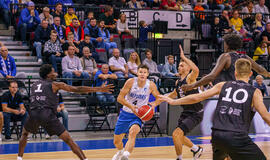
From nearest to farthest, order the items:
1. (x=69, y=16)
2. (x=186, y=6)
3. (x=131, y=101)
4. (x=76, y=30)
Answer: (x=131, y=101)
(x=76, y=30)
(x=69, y=16)
(x=186, y=6)

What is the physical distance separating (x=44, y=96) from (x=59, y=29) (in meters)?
7.30

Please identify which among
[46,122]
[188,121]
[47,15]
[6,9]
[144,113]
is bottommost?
[188,121]

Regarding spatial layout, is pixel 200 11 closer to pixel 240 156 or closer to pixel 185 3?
pixel 185 3

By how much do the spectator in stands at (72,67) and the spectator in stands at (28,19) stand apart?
202cm

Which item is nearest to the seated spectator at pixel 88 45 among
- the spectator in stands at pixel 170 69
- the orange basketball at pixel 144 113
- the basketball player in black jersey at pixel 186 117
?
the spectator in stands at pixel 170 69

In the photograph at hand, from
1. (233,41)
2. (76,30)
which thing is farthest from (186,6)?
(233,41)

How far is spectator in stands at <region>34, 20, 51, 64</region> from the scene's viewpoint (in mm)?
15086

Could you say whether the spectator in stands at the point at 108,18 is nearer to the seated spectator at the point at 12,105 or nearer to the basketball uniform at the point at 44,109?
the seated spectator at the point at 12,105

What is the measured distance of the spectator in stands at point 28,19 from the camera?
15.5m

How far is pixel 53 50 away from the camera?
14.9 meters

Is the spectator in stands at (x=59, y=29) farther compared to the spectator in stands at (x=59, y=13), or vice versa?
the spectator in stands at (x=59, y=13)

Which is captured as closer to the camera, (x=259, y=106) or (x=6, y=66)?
(x=259, y=106)

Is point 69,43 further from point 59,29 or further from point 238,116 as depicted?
point 238,116

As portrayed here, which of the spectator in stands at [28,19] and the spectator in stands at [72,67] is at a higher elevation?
the spectator in stands at [28,19]
